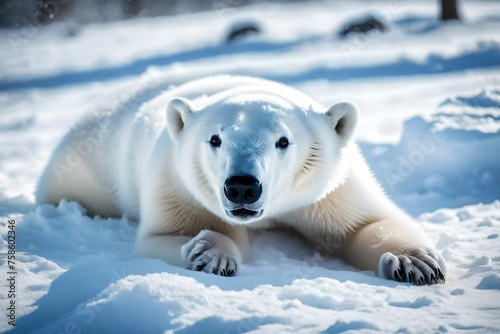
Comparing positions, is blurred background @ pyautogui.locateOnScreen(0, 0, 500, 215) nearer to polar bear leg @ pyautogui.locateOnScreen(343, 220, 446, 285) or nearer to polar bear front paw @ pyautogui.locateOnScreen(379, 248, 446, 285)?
polar bear leg @ pyautogui.locateOnScreen(343, 220, 446, 285)

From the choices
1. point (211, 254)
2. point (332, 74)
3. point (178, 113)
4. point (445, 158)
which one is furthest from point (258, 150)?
point (332, 74)

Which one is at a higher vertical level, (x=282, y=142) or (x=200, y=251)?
(x=282, y=142)

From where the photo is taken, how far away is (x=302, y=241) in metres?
3.71

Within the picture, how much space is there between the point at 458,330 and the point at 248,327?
0.76 meters

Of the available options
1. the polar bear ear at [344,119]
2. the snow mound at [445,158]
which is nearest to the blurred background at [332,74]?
the snow mound at [445,158]

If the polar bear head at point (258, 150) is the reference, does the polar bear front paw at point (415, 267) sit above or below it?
below

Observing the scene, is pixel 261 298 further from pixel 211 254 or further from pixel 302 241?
pixel 302 241

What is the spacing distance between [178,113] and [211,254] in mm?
829

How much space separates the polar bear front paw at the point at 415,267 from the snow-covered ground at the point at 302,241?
0.28 ft

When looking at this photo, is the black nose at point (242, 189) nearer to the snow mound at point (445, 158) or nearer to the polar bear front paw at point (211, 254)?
the polar bear front paw at point (211, 254)

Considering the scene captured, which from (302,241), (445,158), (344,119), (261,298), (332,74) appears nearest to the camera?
(261,298)

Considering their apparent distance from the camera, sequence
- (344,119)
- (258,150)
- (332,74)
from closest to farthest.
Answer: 1. (258,150)
2. (344,119)
3. (332,74)

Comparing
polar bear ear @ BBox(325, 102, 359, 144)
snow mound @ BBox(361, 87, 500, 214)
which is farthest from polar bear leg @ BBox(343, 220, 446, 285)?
snow mound @ BBox(361, 87, 500, 214)

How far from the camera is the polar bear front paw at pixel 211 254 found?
115 inches
